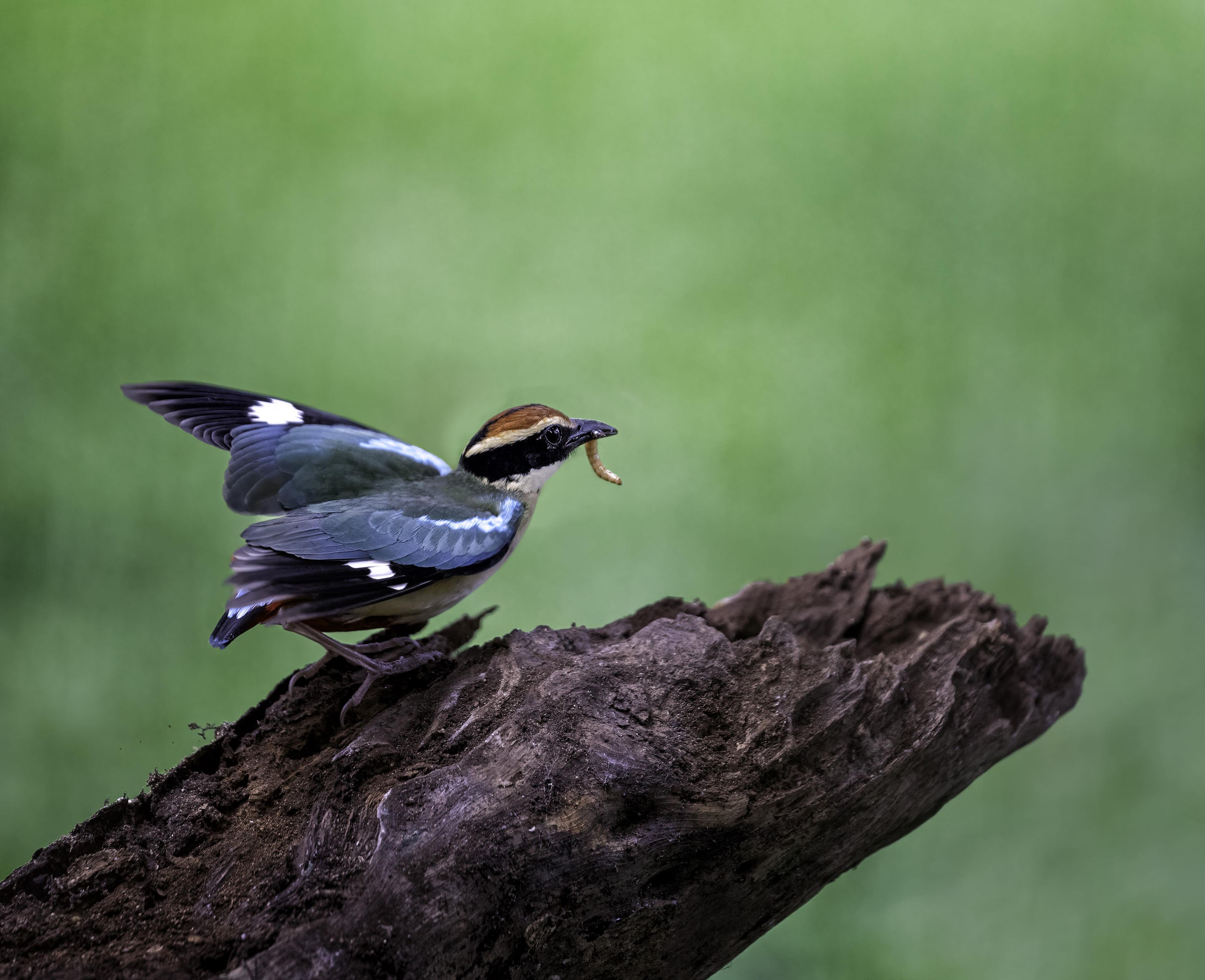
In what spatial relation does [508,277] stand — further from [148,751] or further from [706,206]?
[148,751]

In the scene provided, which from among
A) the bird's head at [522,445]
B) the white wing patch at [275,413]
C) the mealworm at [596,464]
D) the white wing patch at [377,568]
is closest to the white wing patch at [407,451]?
the bird's head at [522,445]

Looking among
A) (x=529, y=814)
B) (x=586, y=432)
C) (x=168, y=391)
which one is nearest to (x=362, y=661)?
(x=529, y=814)

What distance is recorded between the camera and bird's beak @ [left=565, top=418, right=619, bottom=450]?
2303 mm

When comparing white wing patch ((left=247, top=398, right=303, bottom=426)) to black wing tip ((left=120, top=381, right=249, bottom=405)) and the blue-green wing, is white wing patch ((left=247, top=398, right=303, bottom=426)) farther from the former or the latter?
the blue-green wing

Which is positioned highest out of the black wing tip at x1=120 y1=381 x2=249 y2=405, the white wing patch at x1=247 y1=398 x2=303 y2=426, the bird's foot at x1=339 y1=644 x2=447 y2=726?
the black wing tip at x1=120 y1=381 x2=249 y2=405

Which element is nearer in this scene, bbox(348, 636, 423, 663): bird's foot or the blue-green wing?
the blue-green wing

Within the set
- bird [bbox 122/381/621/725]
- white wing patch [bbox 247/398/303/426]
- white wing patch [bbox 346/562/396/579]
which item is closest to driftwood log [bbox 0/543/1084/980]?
bird [bbox 122/381/621/725]

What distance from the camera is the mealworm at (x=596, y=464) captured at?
7.98ft

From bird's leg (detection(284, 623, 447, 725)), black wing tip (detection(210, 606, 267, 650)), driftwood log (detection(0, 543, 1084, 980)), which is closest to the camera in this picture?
driftwood log (detection(0, 543, 1084, 980))

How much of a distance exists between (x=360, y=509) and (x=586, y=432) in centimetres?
58

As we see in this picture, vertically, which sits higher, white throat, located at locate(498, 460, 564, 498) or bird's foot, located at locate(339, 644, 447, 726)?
white throat, located at locate(498, 460, 564, 498)

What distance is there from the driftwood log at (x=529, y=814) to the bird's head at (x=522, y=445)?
37 centimetres

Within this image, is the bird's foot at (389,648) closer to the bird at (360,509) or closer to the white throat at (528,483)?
the bird at (360,509)

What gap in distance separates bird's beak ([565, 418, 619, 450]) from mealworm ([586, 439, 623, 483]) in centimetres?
8
